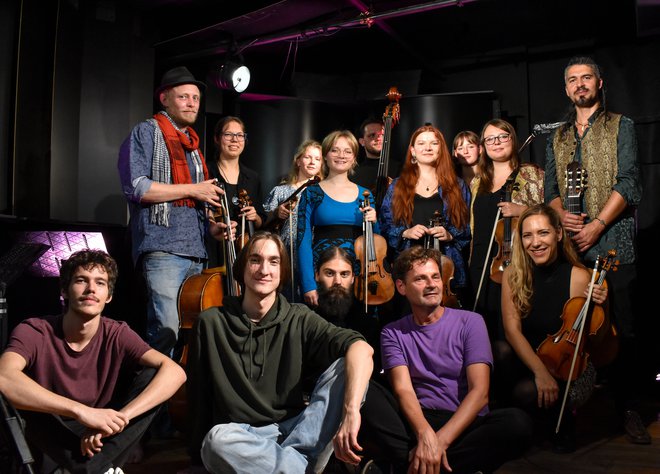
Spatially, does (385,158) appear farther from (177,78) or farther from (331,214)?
(177,78)

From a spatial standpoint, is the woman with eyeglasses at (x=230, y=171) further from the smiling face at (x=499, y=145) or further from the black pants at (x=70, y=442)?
the black pants at (x=70, y=442)

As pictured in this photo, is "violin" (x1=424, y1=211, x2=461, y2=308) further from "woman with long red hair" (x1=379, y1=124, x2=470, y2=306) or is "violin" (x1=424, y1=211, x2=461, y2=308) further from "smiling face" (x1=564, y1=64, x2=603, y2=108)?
"smiling face" (x1=564, y1=64, x2=603, y2=108)

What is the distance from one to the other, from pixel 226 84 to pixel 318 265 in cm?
240

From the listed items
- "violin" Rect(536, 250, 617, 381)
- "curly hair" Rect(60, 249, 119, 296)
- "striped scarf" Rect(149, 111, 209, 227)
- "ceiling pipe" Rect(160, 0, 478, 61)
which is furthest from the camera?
"ceiling pipe" Rect(160, 0, 478, 61)

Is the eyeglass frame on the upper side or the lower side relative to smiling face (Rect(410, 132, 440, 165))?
upper

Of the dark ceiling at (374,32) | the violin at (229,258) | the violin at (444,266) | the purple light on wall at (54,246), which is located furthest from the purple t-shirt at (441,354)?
the dark ceiling at (374,32)

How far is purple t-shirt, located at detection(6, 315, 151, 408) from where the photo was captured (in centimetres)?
241

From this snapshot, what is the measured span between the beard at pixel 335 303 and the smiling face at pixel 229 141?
124 centimetres

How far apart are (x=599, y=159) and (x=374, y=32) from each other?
3302mm

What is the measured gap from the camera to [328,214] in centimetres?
367

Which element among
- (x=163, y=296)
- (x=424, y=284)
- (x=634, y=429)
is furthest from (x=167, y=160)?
(x=634, y=429)

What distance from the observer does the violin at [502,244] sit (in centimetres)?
351

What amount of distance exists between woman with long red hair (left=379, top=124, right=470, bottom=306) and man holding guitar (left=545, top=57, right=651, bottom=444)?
1.60 feet

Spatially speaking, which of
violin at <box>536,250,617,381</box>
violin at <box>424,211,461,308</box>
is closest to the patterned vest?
violin at <box>536,250,617,381</box>
